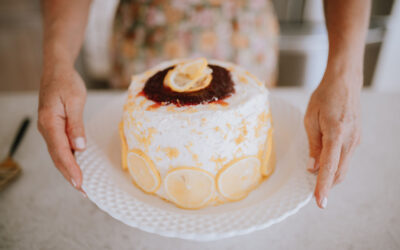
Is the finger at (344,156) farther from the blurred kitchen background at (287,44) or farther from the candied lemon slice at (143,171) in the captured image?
the blurred kitchen background at (287,44)

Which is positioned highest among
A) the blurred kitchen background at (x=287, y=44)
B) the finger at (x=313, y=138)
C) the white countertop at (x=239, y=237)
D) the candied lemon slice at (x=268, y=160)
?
the finger at (x=313, y=138)

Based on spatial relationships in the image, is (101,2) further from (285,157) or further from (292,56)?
(285,157)


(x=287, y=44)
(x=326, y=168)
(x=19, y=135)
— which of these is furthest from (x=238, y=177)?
(x=287, y=44)

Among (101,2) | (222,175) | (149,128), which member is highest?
(149,128)

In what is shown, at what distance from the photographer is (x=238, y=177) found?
1.00 meters

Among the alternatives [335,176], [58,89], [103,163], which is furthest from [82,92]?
[335,176]

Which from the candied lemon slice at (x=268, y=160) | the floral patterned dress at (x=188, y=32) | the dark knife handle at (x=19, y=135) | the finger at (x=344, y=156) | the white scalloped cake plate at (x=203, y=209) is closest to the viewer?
the white scalloped cake plate at (x=203, y=209)

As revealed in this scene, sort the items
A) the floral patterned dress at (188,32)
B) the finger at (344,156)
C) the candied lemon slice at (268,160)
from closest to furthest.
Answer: the finger at (344,156) → the candied lemon slice at (268,160) → the floral patterned dress at (188,32)

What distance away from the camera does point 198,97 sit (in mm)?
980

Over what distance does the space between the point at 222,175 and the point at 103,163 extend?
418 millimetres

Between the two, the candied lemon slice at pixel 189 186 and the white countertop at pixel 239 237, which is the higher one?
the candied lemon slice at pixel 189 186

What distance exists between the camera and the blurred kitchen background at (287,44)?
3.08 metres

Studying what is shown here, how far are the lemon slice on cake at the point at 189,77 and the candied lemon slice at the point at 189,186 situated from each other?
0.27 m

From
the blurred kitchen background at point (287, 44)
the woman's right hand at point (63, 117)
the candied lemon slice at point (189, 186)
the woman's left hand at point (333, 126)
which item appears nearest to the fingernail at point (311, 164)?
the woman's left hand at point (333, 126)
